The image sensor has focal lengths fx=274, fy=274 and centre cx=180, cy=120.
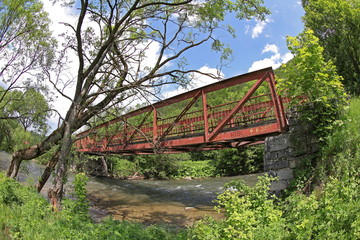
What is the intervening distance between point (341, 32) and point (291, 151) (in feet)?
50.5

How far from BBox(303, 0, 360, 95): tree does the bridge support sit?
42.2 ft

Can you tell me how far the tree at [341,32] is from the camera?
709 inches

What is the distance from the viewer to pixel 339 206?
4.05 meters

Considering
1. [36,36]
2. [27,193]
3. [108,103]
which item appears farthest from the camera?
[36,36]

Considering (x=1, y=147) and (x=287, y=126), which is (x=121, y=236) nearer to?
(x=287, y=126)

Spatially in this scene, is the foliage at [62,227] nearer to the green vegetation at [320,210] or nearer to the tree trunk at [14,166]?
the green vegetation at [320,210]

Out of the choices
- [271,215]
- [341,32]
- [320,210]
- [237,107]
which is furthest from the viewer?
[341,32]

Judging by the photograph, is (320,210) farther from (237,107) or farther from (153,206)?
(153,206)

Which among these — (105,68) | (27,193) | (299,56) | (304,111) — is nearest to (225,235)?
(304,111)

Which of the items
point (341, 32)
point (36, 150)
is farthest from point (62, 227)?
point (341, 32)

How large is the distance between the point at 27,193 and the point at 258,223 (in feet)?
22.7

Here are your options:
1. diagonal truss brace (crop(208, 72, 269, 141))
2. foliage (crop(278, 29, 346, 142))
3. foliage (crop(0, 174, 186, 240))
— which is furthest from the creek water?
foliage (crop(278, 29, 346, 142))

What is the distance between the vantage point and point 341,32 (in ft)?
60.5

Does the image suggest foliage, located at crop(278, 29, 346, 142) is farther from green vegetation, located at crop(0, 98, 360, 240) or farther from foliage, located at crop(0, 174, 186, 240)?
foliage, located at crop(0, 174, 186, 240)
